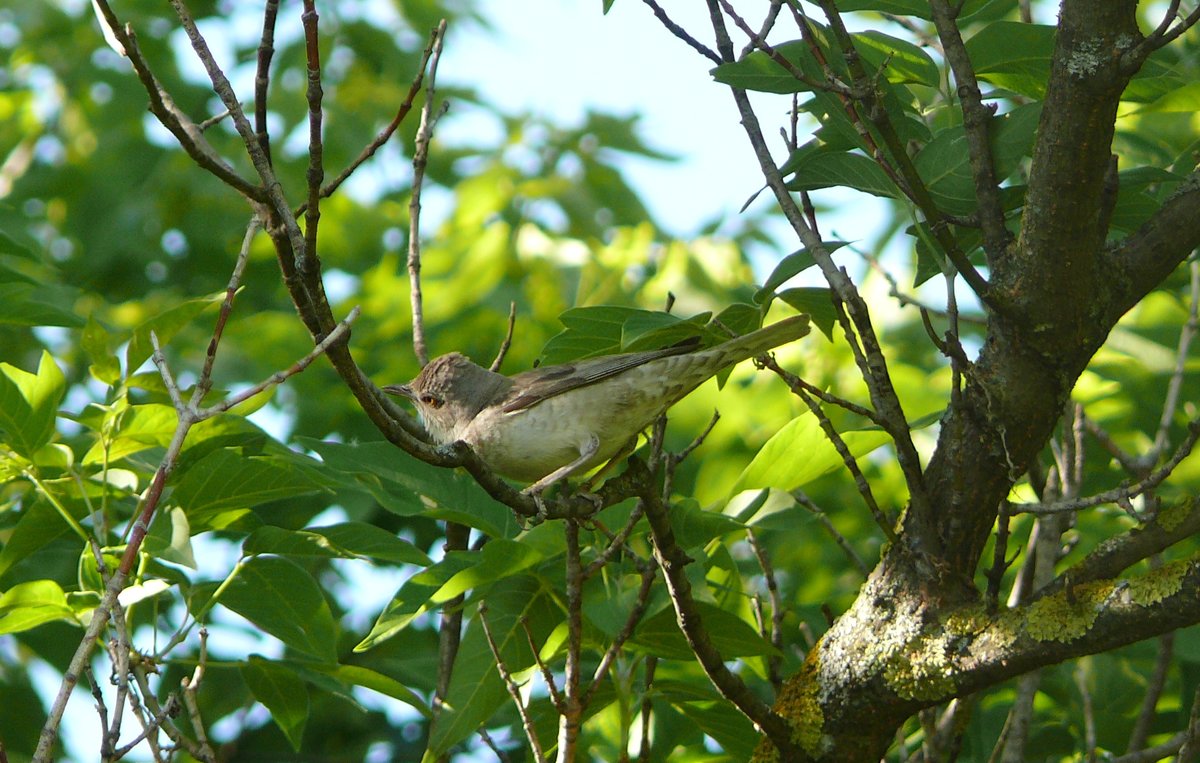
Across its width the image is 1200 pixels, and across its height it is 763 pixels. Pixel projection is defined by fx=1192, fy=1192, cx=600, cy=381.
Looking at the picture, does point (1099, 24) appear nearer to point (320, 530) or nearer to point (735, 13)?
point (735, 13)

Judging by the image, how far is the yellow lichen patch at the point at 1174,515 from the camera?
266 centimetres

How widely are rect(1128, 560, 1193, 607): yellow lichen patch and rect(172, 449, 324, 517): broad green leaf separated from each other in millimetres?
2099

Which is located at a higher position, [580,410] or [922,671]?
[580,410]

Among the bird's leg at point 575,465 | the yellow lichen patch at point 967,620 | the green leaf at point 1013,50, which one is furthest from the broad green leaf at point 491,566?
the green leaf at point 1013,50

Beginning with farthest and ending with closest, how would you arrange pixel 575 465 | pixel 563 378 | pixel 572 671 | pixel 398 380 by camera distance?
pixel 398 380 < pixel 563 378 < pixel 575 465 < pixel 572 671

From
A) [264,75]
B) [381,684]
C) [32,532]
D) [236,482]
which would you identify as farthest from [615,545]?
[32,532]

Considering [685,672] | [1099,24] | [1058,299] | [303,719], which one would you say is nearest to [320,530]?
[303,719]

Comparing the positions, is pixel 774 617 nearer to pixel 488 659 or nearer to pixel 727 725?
pixel 727 725

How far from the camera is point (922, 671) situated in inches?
110

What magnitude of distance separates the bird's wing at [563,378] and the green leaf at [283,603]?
135 centimetres

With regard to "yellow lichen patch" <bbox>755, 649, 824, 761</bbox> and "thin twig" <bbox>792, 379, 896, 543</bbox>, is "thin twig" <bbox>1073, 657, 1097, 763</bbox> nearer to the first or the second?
"yellow lichen patch" <bbox>755, 649, 824, 761</bbox>

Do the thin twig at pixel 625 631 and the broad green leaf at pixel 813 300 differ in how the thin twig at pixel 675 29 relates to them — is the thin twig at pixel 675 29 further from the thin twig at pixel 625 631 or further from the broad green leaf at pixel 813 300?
the thin twig at pixel 625 631

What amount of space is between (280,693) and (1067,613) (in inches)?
86.5

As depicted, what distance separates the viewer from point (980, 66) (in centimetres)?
308
